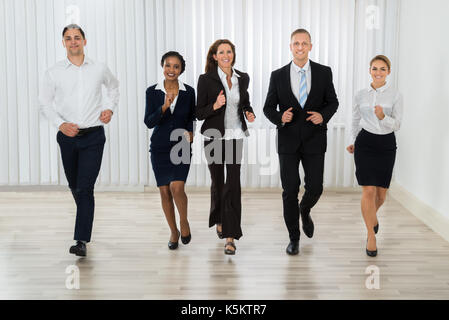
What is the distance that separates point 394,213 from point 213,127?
2456 millimetres

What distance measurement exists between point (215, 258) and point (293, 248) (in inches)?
23.3

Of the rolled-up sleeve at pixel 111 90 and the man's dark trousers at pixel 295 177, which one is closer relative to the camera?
the man's dark trousers at pixel 295 177

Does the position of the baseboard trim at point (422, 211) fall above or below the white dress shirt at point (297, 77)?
below

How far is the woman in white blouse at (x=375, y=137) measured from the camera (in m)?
4.18

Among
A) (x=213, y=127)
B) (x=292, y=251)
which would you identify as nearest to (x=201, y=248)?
(x=292, y=251)

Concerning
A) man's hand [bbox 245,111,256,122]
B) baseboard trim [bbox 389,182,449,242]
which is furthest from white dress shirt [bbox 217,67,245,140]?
baseboard trim [bbox 389,182,449,242]

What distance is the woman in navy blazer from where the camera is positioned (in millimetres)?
4207

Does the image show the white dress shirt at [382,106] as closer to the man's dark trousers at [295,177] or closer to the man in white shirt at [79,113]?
the man's dark trousers at [295,177]

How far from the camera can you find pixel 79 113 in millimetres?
4133

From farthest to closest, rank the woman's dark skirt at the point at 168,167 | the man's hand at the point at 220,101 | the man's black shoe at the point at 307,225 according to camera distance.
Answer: the man's black shoe at the point at 307,225, the woman's dark skirt at the point at 168,167, the man's hand at the point at 220,101

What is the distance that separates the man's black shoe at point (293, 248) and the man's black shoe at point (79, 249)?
151cm

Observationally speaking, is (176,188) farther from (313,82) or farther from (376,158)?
(376,158)

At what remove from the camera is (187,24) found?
647 centimetres

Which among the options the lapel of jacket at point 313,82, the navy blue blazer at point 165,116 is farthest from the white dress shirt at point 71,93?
the lapel of jacket at point 313,82
